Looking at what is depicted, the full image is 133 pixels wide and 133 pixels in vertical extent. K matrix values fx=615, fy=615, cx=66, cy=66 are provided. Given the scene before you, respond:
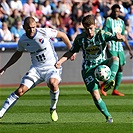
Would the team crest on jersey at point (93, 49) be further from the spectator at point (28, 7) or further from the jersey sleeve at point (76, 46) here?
the spectator at point (28, 7)

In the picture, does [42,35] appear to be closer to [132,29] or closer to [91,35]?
[91,35]

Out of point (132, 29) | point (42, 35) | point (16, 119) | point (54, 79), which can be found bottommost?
point (132, 29)

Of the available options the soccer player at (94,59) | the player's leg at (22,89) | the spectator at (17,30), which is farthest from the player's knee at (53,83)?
the spectator at (17,30)

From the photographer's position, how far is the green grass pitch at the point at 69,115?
9.56 m

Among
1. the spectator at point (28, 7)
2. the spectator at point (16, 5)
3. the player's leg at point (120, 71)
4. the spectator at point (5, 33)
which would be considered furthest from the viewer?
the spectator at point (28, 7)

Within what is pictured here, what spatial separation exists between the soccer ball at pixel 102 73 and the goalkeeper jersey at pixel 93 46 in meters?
0.20

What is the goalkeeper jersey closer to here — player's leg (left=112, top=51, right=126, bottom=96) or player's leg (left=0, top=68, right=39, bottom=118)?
player's leg (left=0, top=68, right=39, bottom=118)

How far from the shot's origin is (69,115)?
11977mm

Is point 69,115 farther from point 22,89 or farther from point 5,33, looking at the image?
point 5,33

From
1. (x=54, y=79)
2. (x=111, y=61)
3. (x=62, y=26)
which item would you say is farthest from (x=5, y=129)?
(x=62, y=26)

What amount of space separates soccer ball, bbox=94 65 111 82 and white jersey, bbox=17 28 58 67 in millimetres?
1061

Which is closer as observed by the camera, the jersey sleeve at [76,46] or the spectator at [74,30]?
the jersey sleeve at [76,46]

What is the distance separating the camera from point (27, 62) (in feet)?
71.1

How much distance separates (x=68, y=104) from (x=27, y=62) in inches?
296
